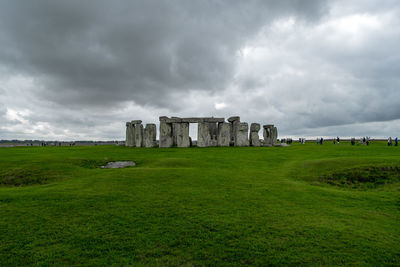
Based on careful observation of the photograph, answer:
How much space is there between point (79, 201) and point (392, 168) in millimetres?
16137

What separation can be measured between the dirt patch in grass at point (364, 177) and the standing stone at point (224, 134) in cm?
1860

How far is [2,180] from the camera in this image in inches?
512

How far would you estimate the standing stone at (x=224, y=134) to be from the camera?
103 ft

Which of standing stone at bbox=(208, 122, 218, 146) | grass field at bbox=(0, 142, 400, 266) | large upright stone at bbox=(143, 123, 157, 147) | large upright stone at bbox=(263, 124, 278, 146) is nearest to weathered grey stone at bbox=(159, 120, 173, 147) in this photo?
large upright stone at bbox=(143, 123, 157, 147)

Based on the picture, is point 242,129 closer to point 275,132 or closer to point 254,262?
point 275,132

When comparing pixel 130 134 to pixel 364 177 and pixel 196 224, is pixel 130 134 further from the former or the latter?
pixel 196 224

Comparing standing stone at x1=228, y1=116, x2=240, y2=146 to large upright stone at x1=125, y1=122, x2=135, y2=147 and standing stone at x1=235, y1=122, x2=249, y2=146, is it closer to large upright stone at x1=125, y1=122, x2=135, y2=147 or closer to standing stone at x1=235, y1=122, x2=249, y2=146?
standing stone at x1=235, y1=122, x2=249, y2=146

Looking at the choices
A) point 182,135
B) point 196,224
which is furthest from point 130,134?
point 196,224

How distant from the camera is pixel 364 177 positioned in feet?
41.9

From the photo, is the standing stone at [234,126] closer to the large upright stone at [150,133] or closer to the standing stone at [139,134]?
the large upright stone at [150,133]

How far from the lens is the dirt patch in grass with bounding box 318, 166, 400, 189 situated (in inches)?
475

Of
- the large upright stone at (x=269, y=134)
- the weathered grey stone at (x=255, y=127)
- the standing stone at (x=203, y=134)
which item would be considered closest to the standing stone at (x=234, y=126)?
the weathered grey stone at (x=255, y=127)

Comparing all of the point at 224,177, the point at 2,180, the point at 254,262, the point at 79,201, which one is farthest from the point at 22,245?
the point at 2,180

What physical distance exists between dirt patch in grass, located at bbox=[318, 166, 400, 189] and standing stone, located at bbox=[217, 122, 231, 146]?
18602 mm
